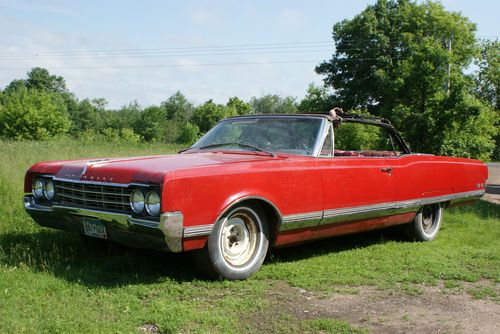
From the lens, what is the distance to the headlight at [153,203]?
4.21 meters

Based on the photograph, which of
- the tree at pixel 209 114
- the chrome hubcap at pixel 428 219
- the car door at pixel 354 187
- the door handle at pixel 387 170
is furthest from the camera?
the tree at pixel 209 114

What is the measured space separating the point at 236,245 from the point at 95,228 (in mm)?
1226

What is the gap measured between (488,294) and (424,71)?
9176 mm

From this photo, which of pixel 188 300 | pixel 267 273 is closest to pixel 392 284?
pixel 267 273

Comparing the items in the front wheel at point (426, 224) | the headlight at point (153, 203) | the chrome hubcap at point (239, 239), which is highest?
the headlight at point (153, 203)

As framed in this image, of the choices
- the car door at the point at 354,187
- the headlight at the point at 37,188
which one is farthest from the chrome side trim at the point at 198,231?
the headlight at the point at 37,188

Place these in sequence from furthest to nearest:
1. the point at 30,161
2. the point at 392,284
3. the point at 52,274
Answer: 1. the point at 30,161
2. the point at 392,284
3. the point at 52,274

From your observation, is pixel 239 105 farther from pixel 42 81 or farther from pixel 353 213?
pixel 353 213

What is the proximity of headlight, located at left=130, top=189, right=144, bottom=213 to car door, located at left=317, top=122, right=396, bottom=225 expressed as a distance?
191cm

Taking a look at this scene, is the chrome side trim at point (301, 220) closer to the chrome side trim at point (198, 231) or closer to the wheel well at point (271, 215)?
the wheel well at point (271, 215)

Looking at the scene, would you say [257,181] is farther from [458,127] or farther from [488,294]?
[458,127]

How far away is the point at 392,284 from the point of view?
195 inches

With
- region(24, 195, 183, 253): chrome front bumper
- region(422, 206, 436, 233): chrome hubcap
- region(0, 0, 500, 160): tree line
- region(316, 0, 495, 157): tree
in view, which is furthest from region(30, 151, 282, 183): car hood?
region(316, 0, 495, 157): tree

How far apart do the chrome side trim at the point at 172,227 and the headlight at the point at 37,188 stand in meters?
1.75
